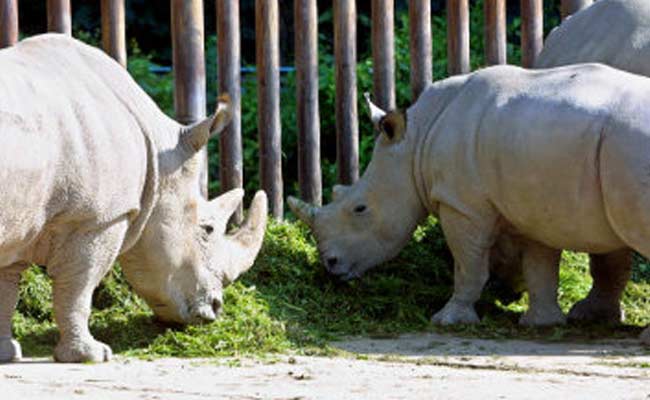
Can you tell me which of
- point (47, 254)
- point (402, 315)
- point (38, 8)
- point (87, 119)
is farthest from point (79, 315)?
point (38, 8)

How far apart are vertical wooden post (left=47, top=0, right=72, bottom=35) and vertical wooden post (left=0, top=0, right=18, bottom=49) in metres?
0.25

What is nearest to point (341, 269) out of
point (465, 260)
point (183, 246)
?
point (465, 260)

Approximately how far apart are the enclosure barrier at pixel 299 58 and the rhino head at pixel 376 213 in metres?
0.57

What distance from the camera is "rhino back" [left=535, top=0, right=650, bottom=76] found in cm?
1133

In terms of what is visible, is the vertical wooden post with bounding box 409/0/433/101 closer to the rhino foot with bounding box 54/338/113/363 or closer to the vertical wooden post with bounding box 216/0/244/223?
the vertical wooden post with bounding box 216/0/244/223

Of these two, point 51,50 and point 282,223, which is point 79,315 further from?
point 282,223

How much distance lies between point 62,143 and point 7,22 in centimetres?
222

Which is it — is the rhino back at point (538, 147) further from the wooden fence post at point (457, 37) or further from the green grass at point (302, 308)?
the wooden fence post at point (457, 37)

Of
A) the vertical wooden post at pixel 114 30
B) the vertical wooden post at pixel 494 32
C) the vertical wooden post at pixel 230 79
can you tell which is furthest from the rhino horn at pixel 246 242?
the vertical wooden post at pixel 494 32

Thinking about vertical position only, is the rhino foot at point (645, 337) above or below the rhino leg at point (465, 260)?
below

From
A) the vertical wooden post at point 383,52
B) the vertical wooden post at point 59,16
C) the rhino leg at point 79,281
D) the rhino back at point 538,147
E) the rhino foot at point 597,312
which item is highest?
the vertical wooden post at point 59,16

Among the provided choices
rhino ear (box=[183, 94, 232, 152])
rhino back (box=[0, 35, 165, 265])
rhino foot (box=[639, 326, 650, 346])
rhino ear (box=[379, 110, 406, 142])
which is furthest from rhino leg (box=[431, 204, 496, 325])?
rhino back (box=[0, 35, 165, 265])

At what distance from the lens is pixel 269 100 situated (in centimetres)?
1179

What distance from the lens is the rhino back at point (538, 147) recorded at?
33.5 ft
